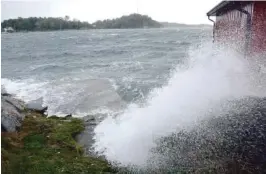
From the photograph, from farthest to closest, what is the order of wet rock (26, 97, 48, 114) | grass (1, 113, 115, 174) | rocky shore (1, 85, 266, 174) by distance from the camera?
1. wet rock (26, 97, 48, 114)
2. grass (1, 113, 115, 174)
3. rocky shore (1, 85, 266, 174)

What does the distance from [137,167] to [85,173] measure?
49.1 inches

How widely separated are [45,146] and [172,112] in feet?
14.4

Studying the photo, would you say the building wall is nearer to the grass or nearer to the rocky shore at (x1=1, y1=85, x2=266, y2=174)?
the rocky shore at (x1=1, y1=85, x2=266, y2=174)

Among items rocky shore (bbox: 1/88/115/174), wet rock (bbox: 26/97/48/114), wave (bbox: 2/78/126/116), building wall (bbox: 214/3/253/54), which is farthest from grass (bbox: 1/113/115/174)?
building wall (bbox: 214/3/253/54)

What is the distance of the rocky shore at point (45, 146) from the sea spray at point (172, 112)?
1.97 ft

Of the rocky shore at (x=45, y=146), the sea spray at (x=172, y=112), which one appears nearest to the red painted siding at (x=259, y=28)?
the sea spray at (x=172, y=112)

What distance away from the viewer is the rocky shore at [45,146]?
8.46 m

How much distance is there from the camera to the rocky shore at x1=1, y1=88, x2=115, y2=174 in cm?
846

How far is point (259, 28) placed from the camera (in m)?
10.9

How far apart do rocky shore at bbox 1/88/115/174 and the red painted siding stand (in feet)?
19.6

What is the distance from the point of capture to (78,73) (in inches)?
1109

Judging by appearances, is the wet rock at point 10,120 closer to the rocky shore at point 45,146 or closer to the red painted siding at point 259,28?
the rocky shore at point 45,146

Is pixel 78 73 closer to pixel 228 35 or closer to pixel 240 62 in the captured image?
pixel 228 35

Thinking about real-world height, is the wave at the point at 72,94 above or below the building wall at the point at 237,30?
below
